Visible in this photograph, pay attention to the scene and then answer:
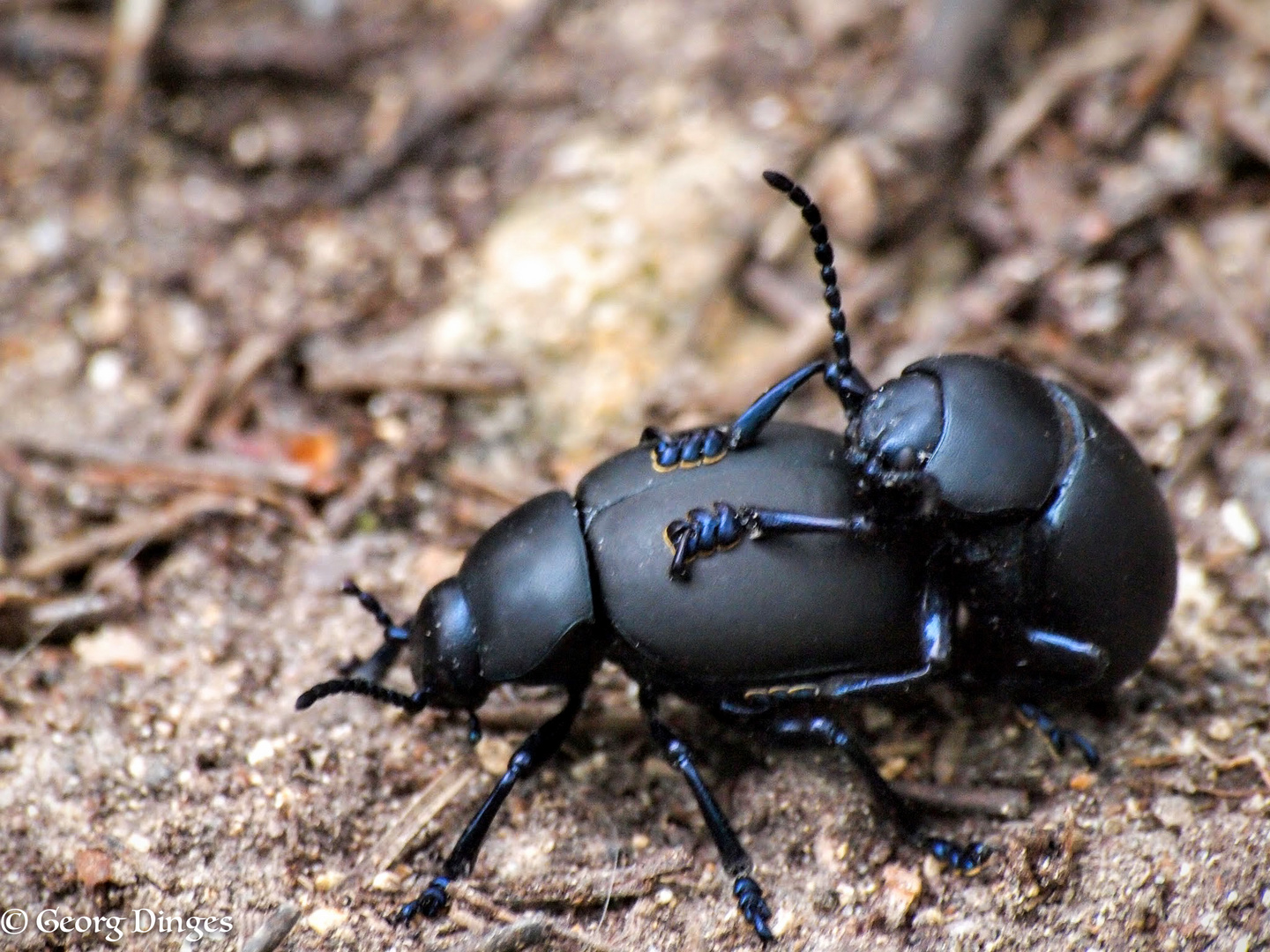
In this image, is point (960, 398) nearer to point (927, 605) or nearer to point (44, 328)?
point (927, 605)

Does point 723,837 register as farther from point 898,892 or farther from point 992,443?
point 992,443

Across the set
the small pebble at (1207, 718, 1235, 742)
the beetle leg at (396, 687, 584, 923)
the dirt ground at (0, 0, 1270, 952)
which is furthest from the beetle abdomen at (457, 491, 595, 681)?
the small pebble at (1207, 718, 1235, 742)

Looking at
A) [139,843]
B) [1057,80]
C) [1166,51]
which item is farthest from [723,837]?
[1166,51]

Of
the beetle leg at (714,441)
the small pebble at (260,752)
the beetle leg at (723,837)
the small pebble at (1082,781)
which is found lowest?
the small pebble at (1082,781)

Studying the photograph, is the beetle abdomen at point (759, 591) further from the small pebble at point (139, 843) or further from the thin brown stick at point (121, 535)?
the thin brown stick at point (121, 535)

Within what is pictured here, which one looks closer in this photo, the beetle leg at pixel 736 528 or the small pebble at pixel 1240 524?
the beetle leg at pixel 736 528

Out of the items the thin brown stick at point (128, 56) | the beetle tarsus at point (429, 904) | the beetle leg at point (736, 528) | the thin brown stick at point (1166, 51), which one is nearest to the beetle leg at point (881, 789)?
the beetle leg at point (736, 528)

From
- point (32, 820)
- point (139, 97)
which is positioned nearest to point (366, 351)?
point (139, 97)
